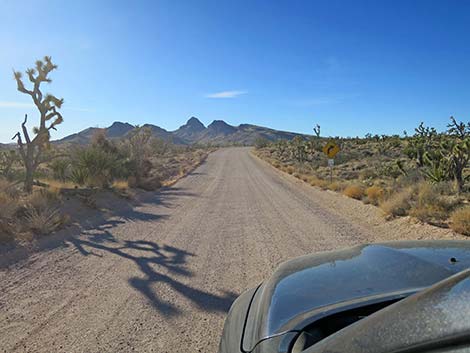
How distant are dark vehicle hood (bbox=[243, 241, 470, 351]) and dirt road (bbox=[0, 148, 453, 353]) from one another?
5.15 ft

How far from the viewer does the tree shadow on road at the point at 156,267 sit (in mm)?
4634

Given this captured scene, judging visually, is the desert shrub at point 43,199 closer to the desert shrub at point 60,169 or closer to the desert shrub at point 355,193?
the desert shrub at point 60,169

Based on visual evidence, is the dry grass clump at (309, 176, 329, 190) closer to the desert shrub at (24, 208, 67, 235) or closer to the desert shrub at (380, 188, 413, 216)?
the desert shrub at (380, 188, 413, 216)

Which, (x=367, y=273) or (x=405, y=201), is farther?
(x=405, y=201)

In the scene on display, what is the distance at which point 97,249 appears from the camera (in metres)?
7.34

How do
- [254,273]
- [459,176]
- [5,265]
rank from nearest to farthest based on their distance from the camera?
1. [254,273]
2. [5,265]
3. [459,176]

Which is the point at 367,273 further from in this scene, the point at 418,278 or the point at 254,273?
the point at 254,273

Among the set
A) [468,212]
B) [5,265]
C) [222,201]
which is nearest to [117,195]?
[222,201]

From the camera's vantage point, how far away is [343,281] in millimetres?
2330

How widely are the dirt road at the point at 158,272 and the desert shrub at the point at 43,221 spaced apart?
2.10ft

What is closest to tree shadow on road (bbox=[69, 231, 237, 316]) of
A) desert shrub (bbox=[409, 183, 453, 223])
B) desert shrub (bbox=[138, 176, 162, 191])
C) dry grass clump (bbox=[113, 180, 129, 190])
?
desert shrub (bbox=[409, 183, 453, 223])

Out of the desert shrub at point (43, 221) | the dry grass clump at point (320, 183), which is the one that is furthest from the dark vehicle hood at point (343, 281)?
the dry grass clump at point (320, 183)

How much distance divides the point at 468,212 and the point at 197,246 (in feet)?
18.9

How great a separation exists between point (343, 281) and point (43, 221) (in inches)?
310
